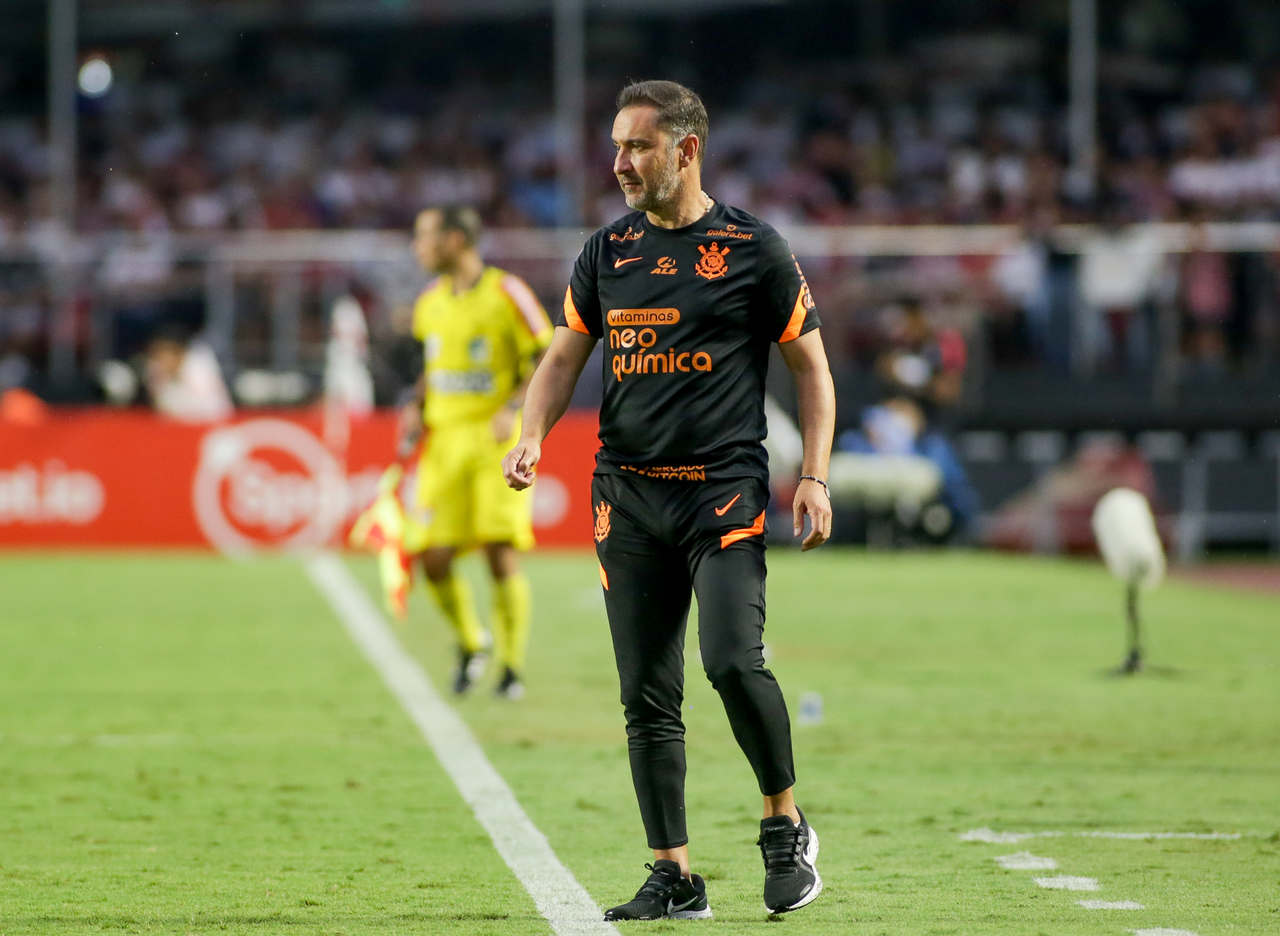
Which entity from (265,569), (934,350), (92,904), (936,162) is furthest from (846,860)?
(936,162)

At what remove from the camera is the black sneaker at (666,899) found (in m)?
5.34

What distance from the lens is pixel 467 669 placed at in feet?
34.9

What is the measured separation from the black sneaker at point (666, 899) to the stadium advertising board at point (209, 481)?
14.7m

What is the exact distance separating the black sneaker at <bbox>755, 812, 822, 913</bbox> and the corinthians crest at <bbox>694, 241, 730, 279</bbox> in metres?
1.37

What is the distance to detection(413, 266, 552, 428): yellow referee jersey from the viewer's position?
10492 millimetres

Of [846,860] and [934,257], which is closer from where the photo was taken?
[846,860]

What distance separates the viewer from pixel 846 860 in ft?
20.6

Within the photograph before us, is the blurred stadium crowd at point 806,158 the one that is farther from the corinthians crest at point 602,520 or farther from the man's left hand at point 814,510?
the man's left hand at point 814,510

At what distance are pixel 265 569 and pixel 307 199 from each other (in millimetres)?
9694

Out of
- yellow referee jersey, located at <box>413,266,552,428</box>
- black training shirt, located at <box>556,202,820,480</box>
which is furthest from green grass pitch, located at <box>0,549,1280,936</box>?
Answer: yellow referee jersey, located at <box>413,266,552,428</box>

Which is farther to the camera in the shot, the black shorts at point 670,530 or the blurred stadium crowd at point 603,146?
the blurred stadium crowd at point 603,146

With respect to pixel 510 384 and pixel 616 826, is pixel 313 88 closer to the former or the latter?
pixel 510 384

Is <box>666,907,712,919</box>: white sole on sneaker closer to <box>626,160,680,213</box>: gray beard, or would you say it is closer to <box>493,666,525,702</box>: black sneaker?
<box>626,160,680,213</box>: gray beard

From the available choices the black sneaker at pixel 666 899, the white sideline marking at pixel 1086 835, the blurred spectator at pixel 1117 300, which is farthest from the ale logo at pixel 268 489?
the black sneaker at pixel 666 899
